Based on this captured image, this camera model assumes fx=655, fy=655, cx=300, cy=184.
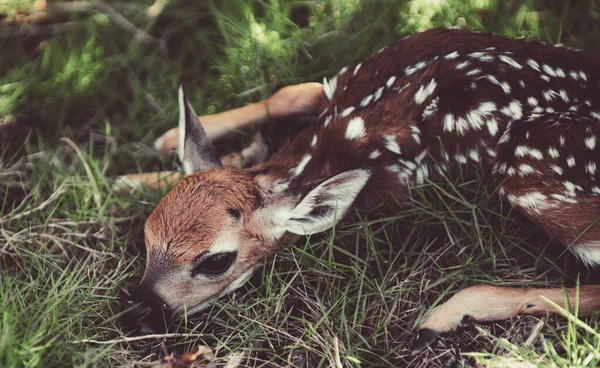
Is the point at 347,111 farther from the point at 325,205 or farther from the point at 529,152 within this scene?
the point at 529,152

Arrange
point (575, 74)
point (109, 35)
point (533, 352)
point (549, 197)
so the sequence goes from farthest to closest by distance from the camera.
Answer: point (109, 35) → point (575, 74) → point (549, 197) → point (533, 352)

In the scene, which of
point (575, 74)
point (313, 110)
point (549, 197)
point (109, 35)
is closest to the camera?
point (549, 197)

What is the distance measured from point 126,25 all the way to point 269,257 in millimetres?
1705

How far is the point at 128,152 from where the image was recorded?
328 cm

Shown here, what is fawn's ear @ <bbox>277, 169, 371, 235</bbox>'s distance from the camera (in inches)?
97.7

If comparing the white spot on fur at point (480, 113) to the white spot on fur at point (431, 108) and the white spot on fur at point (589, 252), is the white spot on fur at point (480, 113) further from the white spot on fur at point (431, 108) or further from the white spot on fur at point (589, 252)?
the white spot on fur at point (589, 252)

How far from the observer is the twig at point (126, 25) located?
360cm

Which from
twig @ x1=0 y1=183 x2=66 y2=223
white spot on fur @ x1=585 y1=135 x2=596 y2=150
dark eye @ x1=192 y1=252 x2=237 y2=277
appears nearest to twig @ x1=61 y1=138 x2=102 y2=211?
twig @ x1=0 y1=183 x2=66 y2=223

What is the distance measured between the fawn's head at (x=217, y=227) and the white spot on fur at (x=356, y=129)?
0.99 ft

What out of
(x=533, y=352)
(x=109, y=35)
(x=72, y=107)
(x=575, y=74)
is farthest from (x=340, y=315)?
(x=109, y=35)

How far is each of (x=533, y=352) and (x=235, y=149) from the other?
175cm

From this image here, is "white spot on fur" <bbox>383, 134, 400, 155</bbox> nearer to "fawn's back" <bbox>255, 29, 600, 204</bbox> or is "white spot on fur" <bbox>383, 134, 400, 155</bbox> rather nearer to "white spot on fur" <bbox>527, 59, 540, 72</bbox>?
"fawn's back" <bbox>255, 29, 600, 204</bbox>

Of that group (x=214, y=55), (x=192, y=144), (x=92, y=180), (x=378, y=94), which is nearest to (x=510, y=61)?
(x=378, y=94)

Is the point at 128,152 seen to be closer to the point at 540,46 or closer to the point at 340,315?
the point at 340,315
